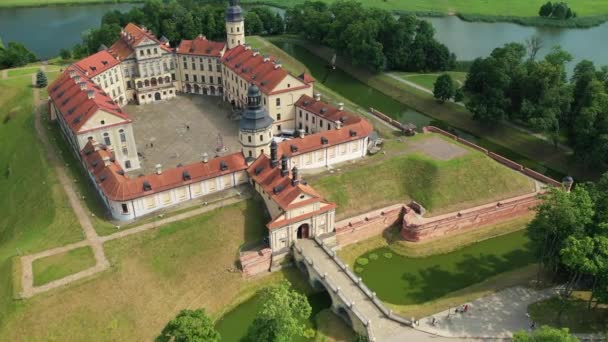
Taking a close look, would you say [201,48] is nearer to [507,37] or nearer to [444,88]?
[444,88]

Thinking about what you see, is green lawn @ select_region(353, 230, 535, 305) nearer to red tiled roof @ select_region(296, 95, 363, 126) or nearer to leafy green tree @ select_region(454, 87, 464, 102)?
red tiled roof @ select_region(296, 95, 363, 126)

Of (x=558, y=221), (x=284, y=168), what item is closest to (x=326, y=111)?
(x=284, y=168)

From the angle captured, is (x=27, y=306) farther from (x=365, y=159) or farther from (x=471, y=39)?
(x=471, y=39)

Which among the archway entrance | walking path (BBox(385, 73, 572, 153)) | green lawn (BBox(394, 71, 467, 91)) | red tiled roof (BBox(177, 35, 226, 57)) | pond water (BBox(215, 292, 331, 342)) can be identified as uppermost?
red tiled roof (BBox(177, 35, 226, 57))

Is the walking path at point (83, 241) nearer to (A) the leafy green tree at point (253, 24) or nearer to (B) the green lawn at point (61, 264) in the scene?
(B) the green lawn at point (61, 264)

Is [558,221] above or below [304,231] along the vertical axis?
above

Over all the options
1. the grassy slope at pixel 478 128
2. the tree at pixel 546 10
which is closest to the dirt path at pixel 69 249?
the grassy slope at pixel 478 128

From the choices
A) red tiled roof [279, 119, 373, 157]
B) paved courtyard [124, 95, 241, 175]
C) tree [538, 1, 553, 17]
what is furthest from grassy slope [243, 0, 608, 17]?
red tiled roof [279, 119, 373, 157]
